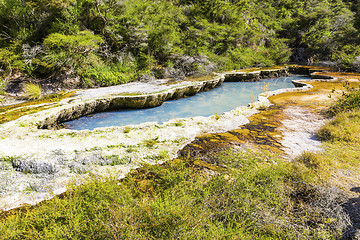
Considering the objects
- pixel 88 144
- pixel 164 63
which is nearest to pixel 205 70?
pixel 164 63

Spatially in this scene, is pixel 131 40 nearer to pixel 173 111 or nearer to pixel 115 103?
pixel 115 103

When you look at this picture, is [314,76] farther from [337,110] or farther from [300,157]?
[300,157]

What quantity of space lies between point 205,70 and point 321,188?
513 inches

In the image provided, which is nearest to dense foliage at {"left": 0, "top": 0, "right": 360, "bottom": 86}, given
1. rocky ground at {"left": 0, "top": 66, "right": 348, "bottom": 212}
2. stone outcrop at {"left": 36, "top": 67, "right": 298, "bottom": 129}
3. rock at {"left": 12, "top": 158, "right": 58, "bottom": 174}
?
stone outcrop at {"left": 36, "top": 67, "right": 298, "bottom": 129}

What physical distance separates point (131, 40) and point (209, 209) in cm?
1366

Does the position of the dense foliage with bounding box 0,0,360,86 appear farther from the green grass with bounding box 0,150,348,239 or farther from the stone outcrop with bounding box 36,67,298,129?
the green grass with bounding box 0,150,348,239

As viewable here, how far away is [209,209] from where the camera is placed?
1970 millimetres

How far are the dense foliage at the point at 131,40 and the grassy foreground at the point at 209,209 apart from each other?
31.1ft

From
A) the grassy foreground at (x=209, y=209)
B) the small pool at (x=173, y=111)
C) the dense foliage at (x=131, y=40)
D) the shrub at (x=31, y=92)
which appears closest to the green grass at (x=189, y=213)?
the grassy foreground at (x=209, y=209)

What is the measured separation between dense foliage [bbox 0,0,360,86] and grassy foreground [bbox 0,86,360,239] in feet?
31.1

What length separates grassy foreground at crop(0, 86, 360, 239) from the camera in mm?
1669

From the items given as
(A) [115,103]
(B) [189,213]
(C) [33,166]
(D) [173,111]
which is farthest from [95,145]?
(D) [173,111]

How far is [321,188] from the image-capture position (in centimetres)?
231

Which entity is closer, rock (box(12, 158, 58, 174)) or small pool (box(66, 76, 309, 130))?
rock (box(12, 158, 58, 174))
